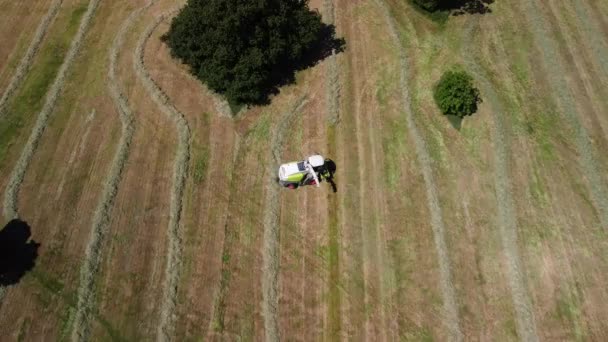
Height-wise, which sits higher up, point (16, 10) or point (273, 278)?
point (16, 10)

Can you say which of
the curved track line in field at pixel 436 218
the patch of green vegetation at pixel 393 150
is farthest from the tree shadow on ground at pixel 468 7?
the patch of green vegetation at pixel 393 150

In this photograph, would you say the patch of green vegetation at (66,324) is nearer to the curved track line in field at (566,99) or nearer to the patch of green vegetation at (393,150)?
A: the patch of green vegetation at (393,150)

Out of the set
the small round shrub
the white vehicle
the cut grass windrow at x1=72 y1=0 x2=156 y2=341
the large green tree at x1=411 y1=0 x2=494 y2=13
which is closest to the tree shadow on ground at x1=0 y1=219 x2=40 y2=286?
the cut grass windrow at x1=72 y1=0 x2=156 y2=341

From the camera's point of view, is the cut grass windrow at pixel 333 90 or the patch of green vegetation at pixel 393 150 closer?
the patch of green vegetation at pixel 393 150

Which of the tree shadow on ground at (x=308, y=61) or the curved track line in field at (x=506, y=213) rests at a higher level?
the tree shadow on ground at (x=308, y=61)

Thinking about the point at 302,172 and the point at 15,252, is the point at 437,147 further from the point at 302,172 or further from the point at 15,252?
the point at 15,252

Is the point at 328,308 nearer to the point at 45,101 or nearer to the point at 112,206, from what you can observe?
the point at 112,206

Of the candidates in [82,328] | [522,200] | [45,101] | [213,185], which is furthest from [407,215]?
[45,101]
